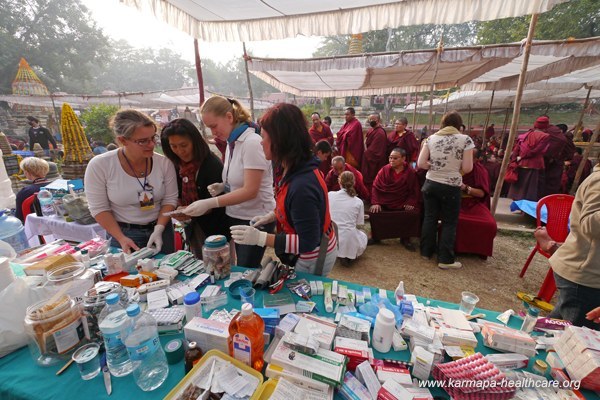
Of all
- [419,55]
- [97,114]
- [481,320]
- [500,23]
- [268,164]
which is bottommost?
[481,320]

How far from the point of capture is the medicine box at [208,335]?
1.01m

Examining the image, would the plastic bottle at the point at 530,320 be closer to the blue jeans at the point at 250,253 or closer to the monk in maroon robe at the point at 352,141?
the blue jeans at the point at 250,253

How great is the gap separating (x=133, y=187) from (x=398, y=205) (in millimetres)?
3522

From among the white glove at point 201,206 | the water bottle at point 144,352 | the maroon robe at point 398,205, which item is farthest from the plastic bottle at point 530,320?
the maroon robe at point 398,205

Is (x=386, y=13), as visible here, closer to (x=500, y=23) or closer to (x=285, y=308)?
(x=285, y=308)

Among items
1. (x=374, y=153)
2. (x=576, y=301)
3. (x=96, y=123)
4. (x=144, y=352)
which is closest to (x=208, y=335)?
(x=144, y=352)

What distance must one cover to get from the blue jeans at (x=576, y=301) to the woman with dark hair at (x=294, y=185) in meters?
1.54

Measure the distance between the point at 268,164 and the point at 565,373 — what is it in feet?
6.14

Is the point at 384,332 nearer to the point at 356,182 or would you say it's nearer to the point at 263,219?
the point at 263,219

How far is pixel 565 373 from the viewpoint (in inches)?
39.2

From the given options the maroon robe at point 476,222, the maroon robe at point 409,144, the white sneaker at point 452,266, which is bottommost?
the white sneaker at point 452,266

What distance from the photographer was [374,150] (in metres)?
5.75

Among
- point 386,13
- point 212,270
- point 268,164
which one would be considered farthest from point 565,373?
point 386,13

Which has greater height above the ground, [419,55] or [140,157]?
[419,55]
